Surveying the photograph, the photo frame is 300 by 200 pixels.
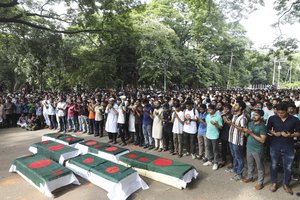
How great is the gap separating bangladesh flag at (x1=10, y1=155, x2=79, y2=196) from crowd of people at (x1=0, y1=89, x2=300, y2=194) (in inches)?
129

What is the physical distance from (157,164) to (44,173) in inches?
100

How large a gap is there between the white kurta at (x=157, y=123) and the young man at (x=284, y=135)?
11.6 ft

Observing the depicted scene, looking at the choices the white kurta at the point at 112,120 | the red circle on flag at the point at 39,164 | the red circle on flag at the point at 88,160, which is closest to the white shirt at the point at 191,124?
the red circle on flag at the point at 88,160

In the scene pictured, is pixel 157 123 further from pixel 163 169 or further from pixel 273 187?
pixel 273 187

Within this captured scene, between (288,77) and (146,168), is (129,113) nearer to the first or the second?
(146,168)

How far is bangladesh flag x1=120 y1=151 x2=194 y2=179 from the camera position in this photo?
15.8 ft

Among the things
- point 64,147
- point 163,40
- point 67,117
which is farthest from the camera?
point 163,40

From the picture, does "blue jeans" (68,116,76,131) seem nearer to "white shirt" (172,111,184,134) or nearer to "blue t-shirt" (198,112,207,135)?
"white shirt" (172,111,184,134)

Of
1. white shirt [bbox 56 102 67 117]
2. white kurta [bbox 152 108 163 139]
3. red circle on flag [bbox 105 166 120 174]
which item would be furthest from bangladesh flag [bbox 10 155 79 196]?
white shirt [bbox 56 102 67 117]

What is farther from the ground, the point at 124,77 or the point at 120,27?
the point at 120,27

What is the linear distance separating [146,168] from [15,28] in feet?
46.0

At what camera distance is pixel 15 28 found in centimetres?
1413

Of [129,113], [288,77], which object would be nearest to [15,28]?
[129,113]

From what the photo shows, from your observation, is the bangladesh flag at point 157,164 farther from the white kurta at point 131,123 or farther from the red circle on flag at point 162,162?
the white kurta at point 131,123
